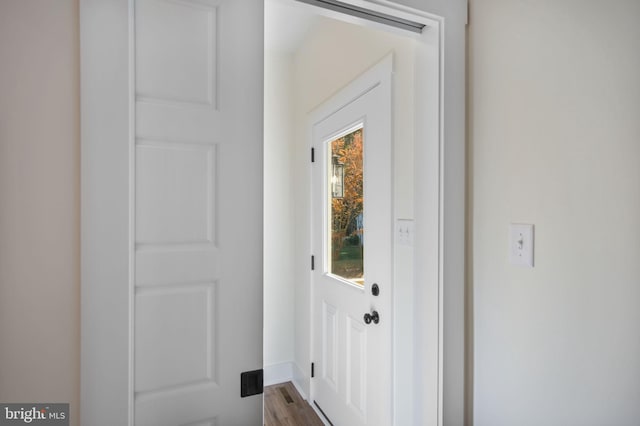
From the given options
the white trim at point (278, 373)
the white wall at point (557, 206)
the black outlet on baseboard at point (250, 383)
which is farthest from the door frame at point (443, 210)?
the white trim at point (278, 373)

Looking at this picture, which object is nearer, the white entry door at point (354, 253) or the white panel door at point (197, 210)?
the white panel door at point (197, 210)

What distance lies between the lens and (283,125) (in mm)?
2658

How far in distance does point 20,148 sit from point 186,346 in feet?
1.89

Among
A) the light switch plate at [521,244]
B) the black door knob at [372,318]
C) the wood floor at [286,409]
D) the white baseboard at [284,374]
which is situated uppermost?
the light switch plate at [521,244]

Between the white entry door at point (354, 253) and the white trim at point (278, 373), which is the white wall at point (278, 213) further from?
the white entry door at point (354, 253)

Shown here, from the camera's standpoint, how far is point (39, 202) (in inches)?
28.6

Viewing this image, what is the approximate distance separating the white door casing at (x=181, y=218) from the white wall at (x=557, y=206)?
714 mm

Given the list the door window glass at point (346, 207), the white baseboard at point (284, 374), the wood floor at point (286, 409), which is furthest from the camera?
the white baseboard at point (284, 374)

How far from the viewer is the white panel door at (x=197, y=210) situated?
82 cm

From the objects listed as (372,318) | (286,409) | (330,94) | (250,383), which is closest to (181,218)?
(250,383)

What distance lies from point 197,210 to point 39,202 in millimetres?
322

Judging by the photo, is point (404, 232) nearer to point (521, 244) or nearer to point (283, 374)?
point (521, 244)

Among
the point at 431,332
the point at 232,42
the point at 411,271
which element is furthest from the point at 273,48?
the point at 431,332

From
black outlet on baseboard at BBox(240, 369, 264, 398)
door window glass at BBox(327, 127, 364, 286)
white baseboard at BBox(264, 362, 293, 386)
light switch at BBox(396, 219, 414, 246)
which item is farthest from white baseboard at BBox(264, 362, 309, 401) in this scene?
black outlet on baseboard at BBox(240, 369, 264, 398)
